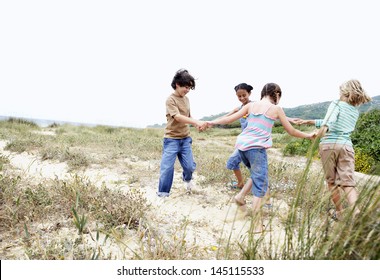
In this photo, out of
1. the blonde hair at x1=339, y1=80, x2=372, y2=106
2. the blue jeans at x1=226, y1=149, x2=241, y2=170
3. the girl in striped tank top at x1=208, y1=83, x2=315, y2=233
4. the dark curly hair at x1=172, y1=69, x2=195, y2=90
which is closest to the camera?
the girl in striped tank top at x1=208, y1=83, x2=315, y2=233

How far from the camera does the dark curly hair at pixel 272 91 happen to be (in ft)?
10.2

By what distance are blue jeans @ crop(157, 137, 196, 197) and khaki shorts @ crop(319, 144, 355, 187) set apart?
188 centimetres

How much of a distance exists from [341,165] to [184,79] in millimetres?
2311

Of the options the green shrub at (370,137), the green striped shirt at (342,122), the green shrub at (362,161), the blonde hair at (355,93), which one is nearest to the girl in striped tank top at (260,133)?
the green striped shirt at (342,122)

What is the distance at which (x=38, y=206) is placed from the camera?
112 inches

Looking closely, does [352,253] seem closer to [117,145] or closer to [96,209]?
[96,209]

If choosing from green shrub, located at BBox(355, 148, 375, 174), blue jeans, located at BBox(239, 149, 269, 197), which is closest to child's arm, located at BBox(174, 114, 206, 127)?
blue jeans, located at BBox(239, 149, 269, 197)

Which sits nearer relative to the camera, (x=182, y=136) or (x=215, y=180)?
(x=182, y=136)

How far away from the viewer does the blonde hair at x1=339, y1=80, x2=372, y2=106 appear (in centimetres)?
313

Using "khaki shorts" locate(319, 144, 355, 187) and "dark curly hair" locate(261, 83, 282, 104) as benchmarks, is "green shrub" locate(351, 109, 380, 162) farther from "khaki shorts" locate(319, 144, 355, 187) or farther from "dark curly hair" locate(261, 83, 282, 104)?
"dark curly hair" locate(261, 83, 282, 104)

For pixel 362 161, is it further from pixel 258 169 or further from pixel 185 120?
pixel 185 120
